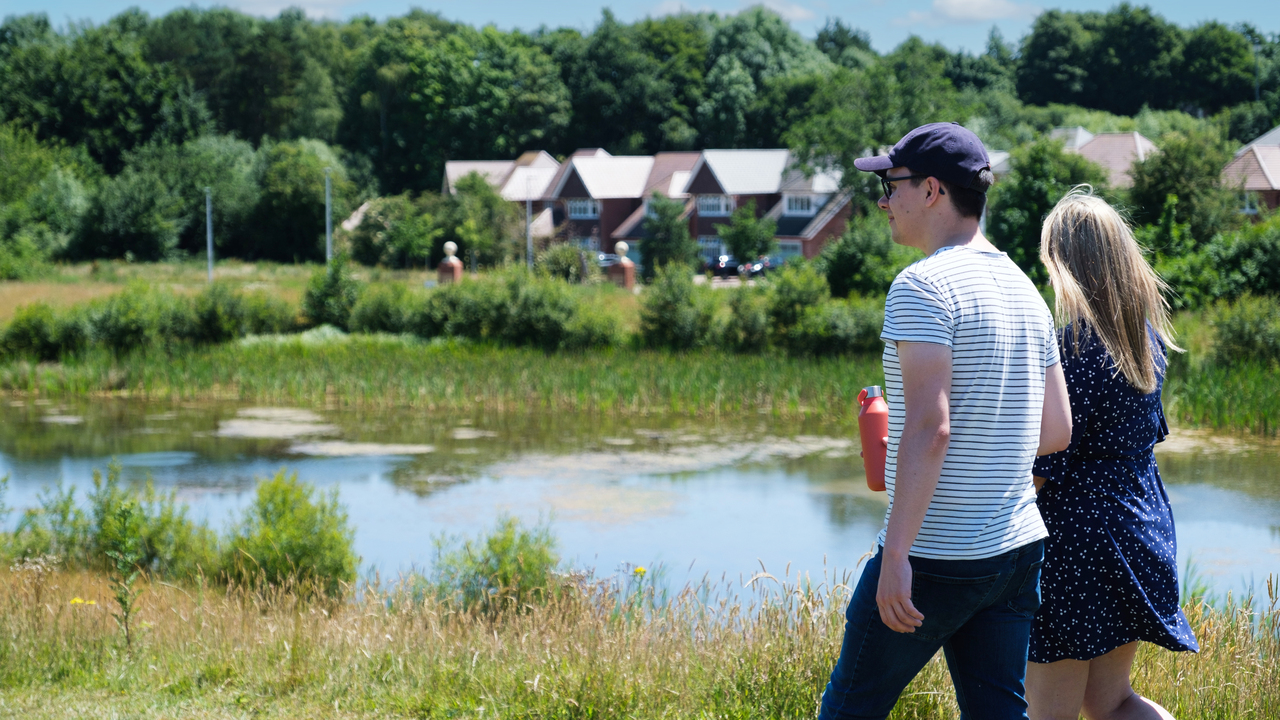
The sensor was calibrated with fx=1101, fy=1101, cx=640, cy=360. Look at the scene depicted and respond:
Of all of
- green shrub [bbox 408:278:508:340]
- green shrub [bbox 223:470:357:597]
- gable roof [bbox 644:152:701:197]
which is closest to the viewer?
green shrub [bbox 223:470:357:597]

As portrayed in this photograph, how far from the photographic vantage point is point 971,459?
2.35m

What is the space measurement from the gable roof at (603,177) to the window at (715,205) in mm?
4758

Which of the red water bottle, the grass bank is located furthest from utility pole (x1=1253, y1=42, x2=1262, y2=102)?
the red water bottle

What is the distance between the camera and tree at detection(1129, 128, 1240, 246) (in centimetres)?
2728

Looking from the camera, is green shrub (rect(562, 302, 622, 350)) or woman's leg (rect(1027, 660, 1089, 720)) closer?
woman's leg (rect(1027, 660, 1089, 720))

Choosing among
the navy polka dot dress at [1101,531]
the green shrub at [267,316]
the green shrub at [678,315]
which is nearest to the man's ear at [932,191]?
the navy polka dot dress at [1101,531]

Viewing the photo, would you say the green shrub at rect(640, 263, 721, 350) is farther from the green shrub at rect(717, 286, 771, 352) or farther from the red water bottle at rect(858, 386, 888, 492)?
the red water bottle at rect(858, 386, 888, 492)

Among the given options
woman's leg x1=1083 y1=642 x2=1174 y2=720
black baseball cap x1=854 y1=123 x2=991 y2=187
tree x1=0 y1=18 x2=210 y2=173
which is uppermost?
tree x1=0 y1=18 x2=210 y2=173

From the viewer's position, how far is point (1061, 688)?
9.20 ft

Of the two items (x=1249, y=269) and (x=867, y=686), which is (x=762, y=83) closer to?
(x=1249, y=269)

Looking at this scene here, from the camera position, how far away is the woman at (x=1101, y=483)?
2729mm

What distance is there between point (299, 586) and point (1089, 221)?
4492 millimetres

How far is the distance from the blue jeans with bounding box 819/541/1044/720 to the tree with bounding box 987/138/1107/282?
2452cm

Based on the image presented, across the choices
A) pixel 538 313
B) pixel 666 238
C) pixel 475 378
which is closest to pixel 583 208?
pixel 666 238
